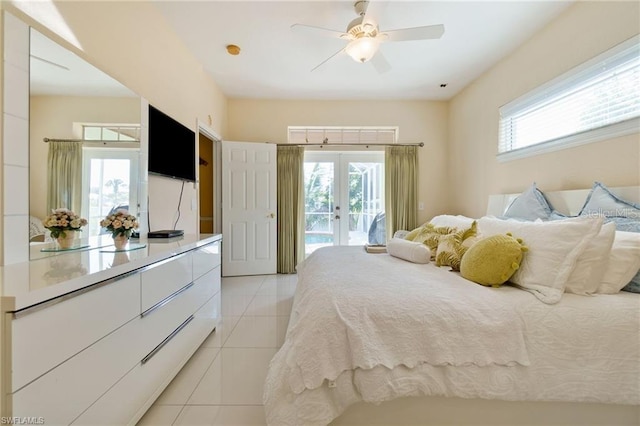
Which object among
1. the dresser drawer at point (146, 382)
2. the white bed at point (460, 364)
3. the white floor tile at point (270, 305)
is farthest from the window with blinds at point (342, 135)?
the white bed at point (460, 364)

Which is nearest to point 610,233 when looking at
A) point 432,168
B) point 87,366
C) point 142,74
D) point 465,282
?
point 465,282

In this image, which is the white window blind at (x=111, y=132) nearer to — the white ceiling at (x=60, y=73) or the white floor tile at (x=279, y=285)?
the white ceiling at (x=60, y=73)

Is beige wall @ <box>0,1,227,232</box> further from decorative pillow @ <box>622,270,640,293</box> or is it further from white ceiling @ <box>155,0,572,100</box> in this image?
decorative pillow @ <box>622,270,640,293</box>

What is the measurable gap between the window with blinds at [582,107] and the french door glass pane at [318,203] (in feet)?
7.74

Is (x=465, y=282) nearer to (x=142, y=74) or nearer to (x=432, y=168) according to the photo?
(x=142, y=74)

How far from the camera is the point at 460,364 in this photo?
3.40ft

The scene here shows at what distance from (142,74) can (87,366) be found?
202 centimetres

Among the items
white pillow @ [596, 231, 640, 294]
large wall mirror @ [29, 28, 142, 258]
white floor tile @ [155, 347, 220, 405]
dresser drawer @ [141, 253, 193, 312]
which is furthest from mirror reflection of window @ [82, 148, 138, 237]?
white pillow @ [596, 231, 640, 294]

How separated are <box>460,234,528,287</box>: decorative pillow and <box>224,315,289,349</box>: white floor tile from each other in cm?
Answer: 148

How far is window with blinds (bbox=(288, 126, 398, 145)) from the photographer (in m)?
4.07

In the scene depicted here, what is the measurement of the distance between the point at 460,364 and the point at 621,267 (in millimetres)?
986

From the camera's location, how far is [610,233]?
48.4 inches

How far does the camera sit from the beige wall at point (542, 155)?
5.66 ft

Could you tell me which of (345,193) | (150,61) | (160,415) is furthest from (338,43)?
(160,415)
